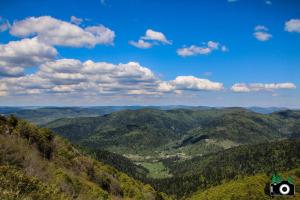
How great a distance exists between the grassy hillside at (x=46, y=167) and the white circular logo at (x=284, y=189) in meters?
21.0

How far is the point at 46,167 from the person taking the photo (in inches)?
2269

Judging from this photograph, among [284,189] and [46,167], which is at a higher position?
[284,189]

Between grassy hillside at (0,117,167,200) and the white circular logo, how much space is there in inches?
825

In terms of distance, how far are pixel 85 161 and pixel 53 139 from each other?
1002 cm

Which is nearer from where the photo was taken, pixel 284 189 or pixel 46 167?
pixel 284 189

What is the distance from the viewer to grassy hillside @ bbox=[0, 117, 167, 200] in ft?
108

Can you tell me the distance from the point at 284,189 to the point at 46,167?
131 feet

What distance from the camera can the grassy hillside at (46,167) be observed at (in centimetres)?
3283

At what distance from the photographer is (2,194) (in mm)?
18062

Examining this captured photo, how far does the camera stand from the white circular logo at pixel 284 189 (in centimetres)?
3275

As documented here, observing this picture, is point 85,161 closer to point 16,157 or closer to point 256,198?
point 16,157

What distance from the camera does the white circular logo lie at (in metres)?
32.8

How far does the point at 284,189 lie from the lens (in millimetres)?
33156

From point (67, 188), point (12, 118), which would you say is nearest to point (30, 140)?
point (12, 118)
